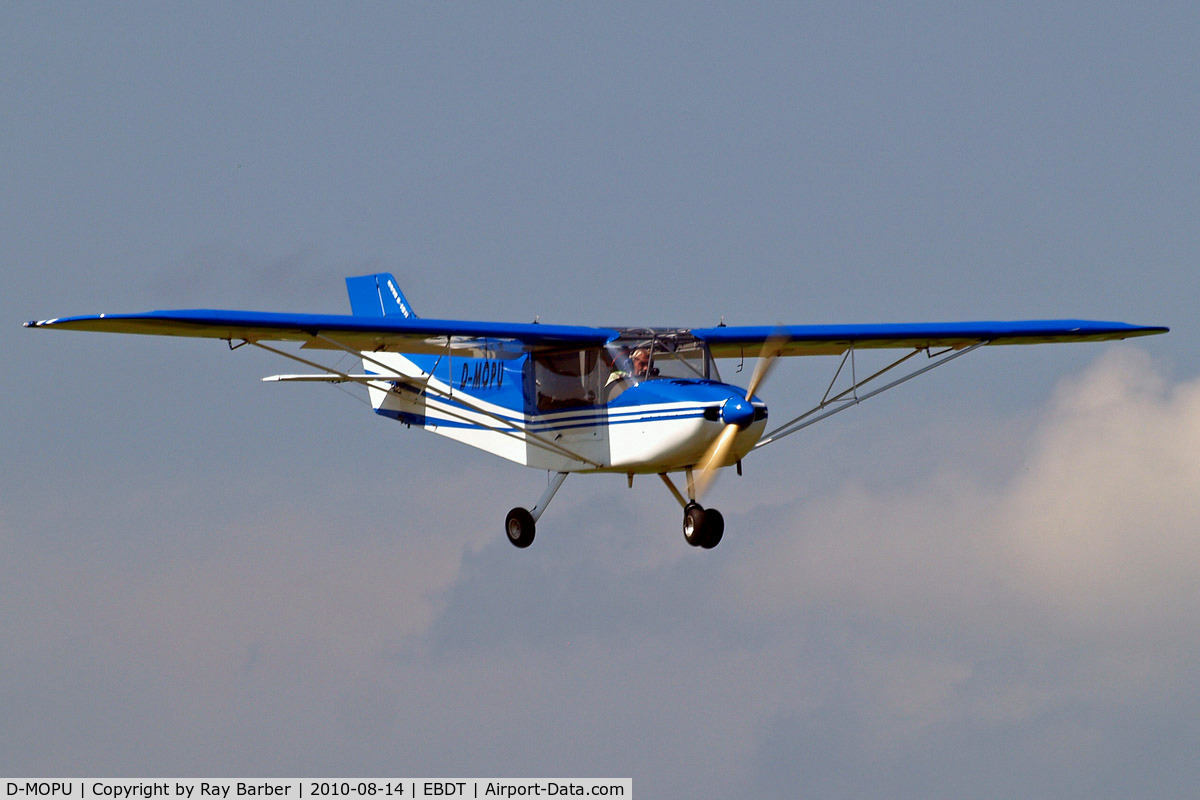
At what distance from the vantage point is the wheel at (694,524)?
2666 centimetres

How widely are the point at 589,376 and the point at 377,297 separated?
28.3ft

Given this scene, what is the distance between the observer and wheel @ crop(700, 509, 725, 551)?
26703 millimetres

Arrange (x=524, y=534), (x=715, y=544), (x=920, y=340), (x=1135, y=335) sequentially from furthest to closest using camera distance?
(x=1135, y=335) → (x=920, y=340) → (x=524, y=534) → (x=715, y=544)

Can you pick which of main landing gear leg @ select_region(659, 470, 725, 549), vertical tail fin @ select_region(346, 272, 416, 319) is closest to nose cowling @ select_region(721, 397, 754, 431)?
main landing gear leg @ select_region(659, 470, 725, 549)

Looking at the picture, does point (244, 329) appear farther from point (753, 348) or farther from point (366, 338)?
point (753, 348)

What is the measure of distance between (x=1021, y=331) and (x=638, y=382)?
809 centimetres

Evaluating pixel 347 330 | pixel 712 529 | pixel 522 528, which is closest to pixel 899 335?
pixel 712 529

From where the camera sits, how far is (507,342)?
91.8ft

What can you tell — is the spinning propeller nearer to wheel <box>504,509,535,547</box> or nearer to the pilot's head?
the pilot's head

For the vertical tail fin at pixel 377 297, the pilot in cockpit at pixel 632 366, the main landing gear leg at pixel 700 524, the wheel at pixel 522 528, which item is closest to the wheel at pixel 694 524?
the main landing gear leg at pixel 700 524

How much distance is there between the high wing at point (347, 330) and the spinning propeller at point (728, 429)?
2.17m

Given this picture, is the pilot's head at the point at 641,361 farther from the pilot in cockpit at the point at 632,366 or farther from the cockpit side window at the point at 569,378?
the cockpit side window at the point at 569,378

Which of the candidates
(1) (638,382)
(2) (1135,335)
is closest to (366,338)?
(1) (638,382)

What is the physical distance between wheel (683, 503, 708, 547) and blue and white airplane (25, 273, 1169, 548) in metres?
0.02
